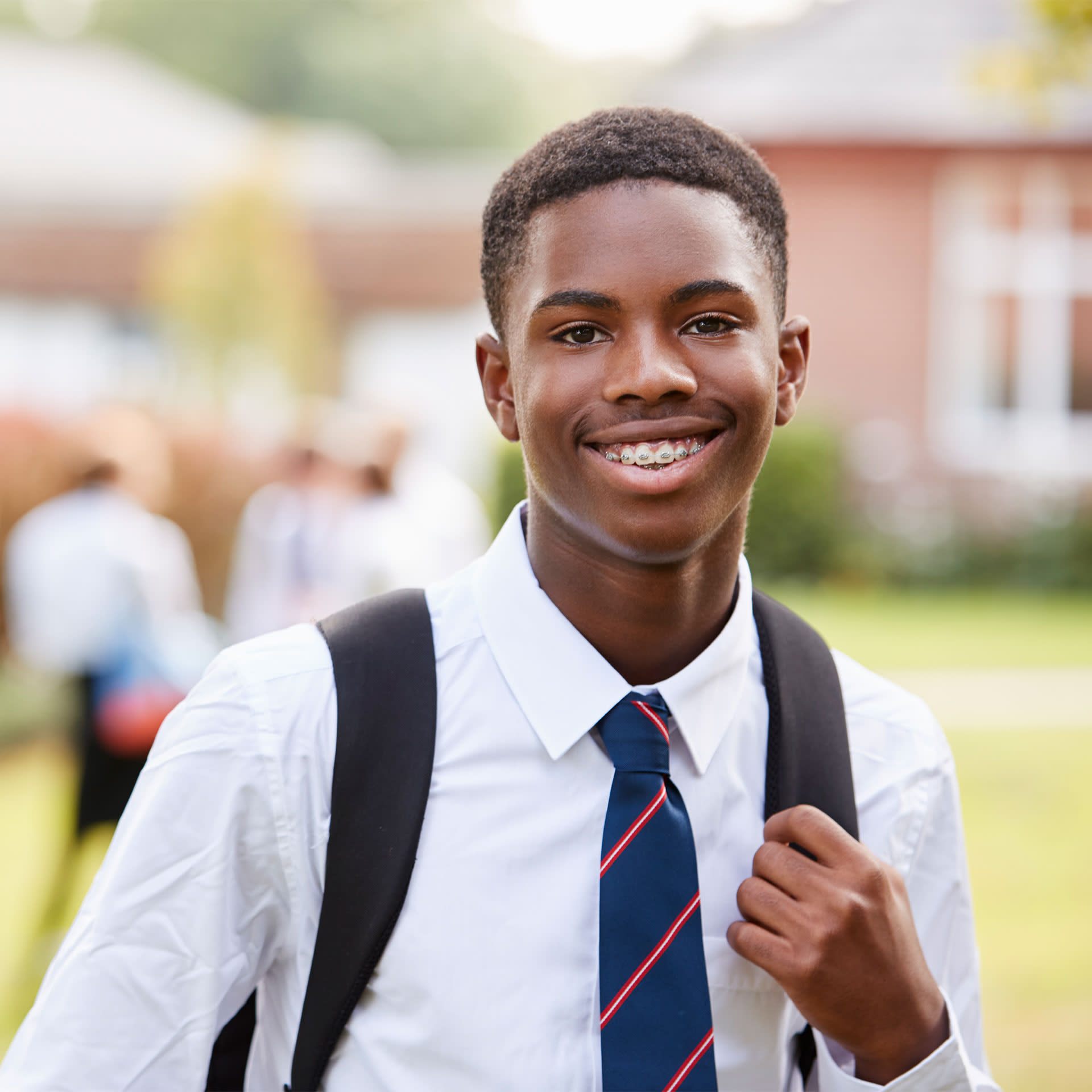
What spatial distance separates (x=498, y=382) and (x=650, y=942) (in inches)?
30.2

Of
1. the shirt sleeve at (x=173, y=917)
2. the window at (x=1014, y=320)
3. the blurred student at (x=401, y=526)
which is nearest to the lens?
the shirt sleeve at (x=173, y=917)

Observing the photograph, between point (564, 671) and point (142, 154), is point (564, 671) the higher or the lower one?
the lower one

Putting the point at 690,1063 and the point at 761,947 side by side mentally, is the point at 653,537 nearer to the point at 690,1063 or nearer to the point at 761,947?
the point at 761,947

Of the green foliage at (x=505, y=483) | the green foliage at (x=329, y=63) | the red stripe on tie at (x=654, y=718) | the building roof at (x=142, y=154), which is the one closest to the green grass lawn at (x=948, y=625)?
the green foliage at (x=505, y=483)

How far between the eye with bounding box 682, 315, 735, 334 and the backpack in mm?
446

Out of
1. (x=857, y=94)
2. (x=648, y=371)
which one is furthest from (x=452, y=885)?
(x=857, y=94)

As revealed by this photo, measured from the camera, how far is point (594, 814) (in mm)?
1663

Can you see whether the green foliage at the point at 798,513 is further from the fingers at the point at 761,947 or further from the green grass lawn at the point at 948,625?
the fingers at the point at 761,947

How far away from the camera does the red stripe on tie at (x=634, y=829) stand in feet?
5.28

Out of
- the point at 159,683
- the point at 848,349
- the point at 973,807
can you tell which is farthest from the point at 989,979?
the point at 848,349

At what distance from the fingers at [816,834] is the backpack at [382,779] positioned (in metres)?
0.08

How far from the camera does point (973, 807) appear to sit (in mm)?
6887

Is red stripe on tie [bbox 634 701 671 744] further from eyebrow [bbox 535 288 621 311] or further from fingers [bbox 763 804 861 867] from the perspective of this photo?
eyebrow [bbox 535 288 621 311]

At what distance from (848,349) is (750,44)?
158 inches
